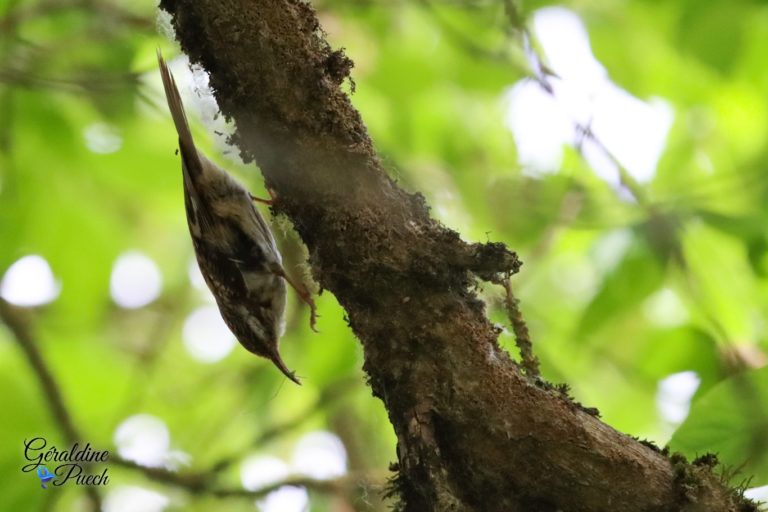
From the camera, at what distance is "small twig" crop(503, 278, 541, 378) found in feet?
6.01

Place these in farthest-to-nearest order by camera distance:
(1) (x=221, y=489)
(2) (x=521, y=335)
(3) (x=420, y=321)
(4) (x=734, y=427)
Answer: (1) (x=221, y=489) < (2) (x=521, y=335) < (4) (x=734, y=427) < (3) (x=420, y=321)

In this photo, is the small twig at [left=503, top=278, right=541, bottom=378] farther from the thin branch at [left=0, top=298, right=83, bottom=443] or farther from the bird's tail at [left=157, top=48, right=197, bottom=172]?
the thin branch at [left=0, top=298, right=83, bottom=443]

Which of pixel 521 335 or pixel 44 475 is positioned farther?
pixel 44 475

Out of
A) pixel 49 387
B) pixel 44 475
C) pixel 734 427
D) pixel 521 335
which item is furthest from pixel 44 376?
pixel 734 427

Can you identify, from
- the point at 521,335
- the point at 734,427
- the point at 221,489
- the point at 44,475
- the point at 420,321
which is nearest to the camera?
the point at 420,321

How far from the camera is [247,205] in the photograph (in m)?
2.59

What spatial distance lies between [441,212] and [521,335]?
0.99 metres

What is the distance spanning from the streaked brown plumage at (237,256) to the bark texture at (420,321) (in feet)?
3.21

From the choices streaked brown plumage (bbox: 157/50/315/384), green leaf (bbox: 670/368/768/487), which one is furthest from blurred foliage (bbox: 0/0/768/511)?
streaked brown plumage (bbox: 157/50/315/384)

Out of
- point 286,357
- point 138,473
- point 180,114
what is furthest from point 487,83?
point 138,473

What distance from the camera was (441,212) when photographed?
9.32 ft

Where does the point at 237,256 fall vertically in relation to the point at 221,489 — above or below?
above

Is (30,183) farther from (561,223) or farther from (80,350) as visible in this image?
(561,223)

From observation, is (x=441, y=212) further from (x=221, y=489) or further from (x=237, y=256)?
(x=221, y=489)
